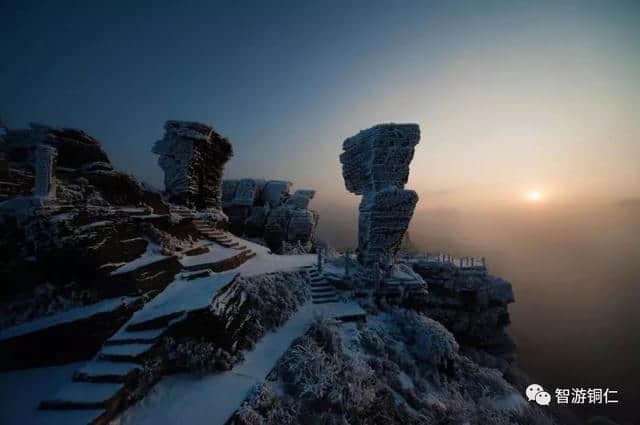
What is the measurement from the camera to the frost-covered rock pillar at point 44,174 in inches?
239

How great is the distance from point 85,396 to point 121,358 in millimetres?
655

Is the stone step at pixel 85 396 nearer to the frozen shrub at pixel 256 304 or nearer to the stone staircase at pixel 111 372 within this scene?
the stone staircase at pixel 111 372

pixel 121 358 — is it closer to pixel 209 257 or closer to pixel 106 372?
pixel 106 372

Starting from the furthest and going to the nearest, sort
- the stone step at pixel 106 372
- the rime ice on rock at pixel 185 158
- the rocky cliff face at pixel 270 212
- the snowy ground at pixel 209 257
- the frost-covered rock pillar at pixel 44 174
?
the rocky cliff face at pixel 270 212
the rime ice on rock at pixel 185 158
the snowy ground at pixel 209 257
the frost-covered rock pillar at pixel 44 174
the stone step at pixel 106 372

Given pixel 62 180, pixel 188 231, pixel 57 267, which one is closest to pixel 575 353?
pixel 188 231

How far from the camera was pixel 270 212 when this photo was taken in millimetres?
25469

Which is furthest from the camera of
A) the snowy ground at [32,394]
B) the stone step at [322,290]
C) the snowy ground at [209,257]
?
the stone step at [322,290]

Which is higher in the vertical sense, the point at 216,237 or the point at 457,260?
the point at 216,237

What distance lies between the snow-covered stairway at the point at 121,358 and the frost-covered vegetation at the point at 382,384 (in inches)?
79.2

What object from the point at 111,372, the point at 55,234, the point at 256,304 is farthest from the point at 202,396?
the point at 55,234

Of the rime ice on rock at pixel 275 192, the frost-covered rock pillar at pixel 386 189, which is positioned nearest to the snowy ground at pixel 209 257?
the frost-covered rock pillar at pixel 386 189

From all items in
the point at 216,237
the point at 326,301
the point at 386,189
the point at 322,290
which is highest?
the point at 386,189

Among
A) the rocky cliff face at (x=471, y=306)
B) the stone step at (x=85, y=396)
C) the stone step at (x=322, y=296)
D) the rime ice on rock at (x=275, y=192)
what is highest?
the rime ice on rock at (x=275, y=192)

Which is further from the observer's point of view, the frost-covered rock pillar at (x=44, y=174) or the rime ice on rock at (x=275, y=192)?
the rime ice on rock at (x=275, y=192)
